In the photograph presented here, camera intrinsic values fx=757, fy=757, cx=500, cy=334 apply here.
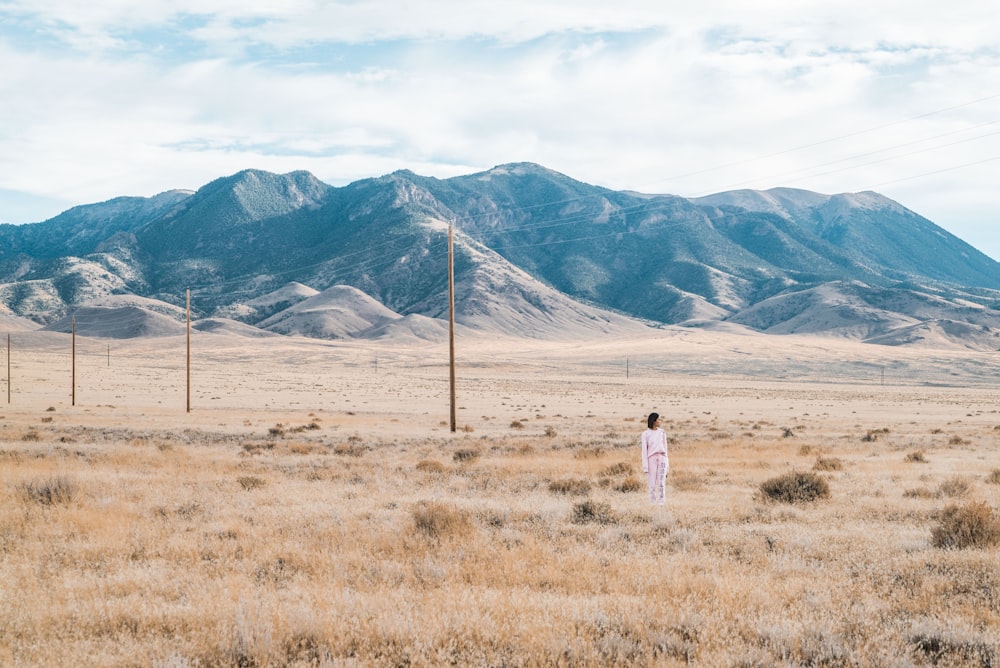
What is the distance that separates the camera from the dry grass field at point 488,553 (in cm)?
606

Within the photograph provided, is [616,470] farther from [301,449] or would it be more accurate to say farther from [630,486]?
[301,449]

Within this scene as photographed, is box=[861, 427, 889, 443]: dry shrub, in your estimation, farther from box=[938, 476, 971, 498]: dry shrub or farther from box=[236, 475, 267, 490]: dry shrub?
box=[236, 475, 267, 490]: dry shrub

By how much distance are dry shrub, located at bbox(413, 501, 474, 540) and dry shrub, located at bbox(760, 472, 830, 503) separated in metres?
6.35

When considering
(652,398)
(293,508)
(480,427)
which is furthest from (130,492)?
(652,398)

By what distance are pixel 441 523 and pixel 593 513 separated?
2706 millimetres

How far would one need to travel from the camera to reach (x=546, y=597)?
7273mm

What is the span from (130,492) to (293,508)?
365 centimetres

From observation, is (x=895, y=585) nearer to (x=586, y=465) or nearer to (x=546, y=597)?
(x=546, y=597)

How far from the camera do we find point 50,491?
1241cm

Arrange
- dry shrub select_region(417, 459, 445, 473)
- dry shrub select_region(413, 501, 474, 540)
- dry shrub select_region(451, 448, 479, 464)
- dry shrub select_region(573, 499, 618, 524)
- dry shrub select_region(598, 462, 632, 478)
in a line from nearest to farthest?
dry shrub select_region(413, 501, 474, 540) → dry shrub select_region(573, 499, 618, 524) → dry shrub select_region(598, 462, 632, 478) → dry shrub select_region(417, 459, 445, 473) → dry shrub select_region(451, 448, 479, 464)

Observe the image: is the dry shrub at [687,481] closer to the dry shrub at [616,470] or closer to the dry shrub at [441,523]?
the dry shrub at [616,470]

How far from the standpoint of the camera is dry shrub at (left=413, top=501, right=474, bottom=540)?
10094 millimetres

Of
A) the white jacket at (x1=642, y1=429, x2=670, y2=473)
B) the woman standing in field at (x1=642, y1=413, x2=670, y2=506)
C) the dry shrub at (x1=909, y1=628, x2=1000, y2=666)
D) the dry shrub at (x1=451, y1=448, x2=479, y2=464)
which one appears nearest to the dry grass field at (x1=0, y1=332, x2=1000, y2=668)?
the dry shrub at (x1=909, y1=628, x2=1000, y2=666)

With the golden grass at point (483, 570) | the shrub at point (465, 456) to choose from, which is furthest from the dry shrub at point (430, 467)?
the shrub at point (465, 456)
